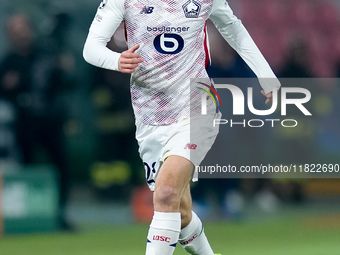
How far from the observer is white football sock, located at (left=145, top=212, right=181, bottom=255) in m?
4.89

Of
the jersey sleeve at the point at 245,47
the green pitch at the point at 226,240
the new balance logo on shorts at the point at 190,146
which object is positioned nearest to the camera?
the new balance logo on shorts at the point at 190,146

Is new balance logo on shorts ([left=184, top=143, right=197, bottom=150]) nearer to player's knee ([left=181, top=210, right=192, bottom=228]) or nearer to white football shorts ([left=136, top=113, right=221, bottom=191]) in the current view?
white football shorts ([left=136, top=113, right=221, bottom=191])

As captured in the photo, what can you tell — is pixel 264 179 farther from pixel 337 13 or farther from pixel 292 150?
pixel 337 13

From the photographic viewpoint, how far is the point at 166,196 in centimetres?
488

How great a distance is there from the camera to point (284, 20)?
30.2 feet

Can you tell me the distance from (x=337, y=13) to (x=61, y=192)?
3.42 metres

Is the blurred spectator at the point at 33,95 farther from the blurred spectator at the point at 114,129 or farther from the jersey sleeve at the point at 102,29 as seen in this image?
the jersey sleeve at the point at 102,29

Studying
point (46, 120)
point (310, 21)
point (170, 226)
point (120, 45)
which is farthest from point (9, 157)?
point (170, 226)

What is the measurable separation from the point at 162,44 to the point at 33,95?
144 inches

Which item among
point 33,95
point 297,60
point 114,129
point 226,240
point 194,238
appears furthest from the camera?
point 297,60

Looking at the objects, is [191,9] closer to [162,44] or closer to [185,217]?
[162,44]

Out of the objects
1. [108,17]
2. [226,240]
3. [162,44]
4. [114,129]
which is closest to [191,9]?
[162,44]

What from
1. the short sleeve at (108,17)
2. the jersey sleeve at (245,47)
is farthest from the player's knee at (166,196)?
the jersey sleeve at (245,47)

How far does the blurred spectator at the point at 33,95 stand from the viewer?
856 centimetres
